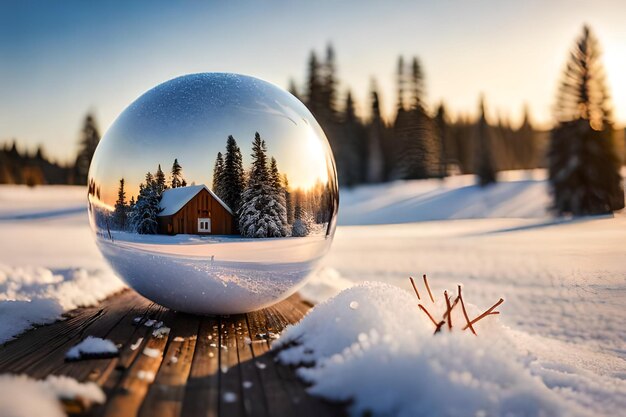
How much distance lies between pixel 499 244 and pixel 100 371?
10.5 meters

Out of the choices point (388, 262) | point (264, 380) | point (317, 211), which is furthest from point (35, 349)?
point (388, 262)

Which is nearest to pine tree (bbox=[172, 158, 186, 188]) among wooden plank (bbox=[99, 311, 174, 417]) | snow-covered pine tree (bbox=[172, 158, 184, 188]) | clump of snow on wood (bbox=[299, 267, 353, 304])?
snow-covered pine tree (bbox=[172, 158, 184, 188])

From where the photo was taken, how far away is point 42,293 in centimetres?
601

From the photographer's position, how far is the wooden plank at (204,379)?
2.90 meters

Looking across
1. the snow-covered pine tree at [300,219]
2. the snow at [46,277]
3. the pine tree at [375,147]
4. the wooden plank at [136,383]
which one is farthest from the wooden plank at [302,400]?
the pine tree at [375,147]

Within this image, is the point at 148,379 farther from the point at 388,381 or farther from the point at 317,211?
the point at 317,211

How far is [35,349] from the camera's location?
13.7 feet

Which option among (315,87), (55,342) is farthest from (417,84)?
(55,342)

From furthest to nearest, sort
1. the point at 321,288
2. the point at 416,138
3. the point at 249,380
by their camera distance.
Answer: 1. the point at 416,138
2. the point at 321,288
3. the point at 249,380

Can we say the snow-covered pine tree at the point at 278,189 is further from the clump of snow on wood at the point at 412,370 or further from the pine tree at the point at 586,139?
the pine tree at the point at 586,139

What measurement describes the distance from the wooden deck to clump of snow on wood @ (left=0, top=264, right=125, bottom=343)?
0.23 metres

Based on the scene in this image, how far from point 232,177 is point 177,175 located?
Result: 17.4 inches

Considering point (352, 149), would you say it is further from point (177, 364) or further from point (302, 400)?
point (302, 400)

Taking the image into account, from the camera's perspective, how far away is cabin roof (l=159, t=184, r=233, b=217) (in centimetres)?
396
